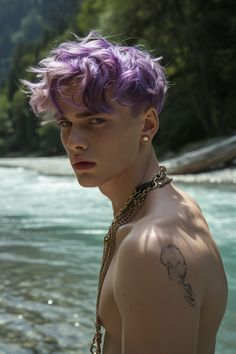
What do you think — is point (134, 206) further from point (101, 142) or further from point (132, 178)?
point (101, 142)

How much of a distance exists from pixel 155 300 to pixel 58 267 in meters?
4.47

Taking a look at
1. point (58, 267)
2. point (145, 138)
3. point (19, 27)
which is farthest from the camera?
A: point (19, 27)

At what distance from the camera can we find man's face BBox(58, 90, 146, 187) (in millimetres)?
1316

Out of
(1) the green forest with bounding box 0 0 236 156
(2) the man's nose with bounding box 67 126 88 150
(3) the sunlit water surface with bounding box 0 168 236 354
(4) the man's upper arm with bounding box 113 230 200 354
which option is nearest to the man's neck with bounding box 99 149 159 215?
(2) the man's nose with bounding box 67 126 88 150

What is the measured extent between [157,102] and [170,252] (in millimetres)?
406

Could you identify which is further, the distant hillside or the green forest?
the distant hillside

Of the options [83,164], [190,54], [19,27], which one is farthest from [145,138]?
[19,27]

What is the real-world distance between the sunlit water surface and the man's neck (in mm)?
2056

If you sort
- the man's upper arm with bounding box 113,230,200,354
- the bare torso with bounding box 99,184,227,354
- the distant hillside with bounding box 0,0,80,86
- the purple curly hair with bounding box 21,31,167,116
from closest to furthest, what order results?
the man's upper arm with bounding box 113,230,200,354, the bare torso with bounding box 99,184,227,354, the purple curly hair with bounding box 21,31,167,116, the distant hillside with bounding box 0,0,80,86

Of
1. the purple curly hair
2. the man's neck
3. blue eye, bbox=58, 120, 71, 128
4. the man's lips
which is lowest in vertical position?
the man's neck

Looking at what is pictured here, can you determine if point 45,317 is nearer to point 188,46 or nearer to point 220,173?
point 220,173

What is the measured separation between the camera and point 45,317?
3.85 metres

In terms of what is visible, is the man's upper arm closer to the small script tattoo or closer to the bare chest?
the small script tattoo

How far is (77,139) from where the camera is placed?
4.40ft
